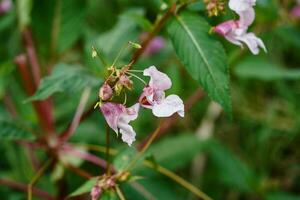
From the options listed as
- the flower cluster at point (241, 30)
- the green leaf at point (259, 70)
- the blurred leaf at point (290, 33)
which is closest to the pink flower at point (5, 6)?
the green leaf at point (259, 70)

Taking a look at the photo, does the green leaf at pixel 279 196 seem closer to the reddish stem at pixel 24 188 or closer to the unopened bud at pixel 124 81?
the reddish stem at pixel 24 188

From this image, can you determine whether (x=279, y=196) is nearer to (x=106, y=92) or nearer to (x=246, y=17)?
(x=246, y=17)

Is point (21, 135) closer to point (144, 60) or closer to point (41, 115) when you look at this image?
point (41, 115)

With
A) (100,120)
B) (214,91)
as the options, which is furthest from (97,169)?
(214,91)

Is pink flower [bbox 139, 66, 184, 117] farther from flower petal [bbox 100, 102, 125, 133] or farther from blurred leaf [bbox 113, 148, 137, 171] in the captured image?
blurred leaf [bbox 113, 148, 137, 171]

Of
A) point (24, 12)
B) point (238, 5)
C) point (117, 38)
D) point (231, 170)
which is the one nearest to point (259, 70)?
point (231, 170)

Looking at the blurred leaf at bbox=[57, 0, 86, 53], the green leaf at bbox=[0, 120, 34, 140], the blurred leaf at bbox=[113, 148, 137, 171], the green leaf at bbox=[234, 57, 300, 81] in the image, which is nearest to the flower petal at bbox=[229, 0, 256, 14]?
the blurred leaf at bbox=[113, 148, 137, 171]

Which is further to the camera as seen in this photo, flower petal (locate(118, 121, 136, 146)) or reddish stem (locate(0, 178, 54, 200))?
reddish stem (locate(0, 178, 54, 200))
